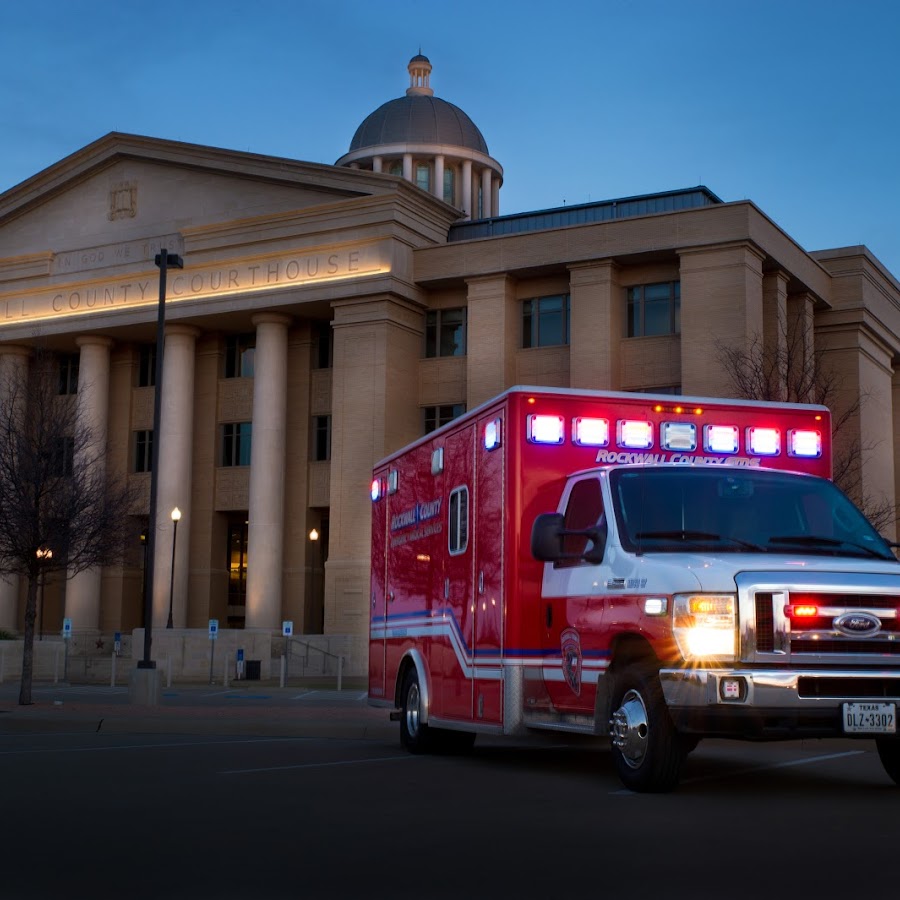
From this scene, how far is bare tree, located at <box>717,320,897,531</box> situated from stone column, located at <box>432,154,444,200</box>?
99.4 ft

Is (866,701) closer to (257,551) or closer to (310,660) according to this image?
(310,660)

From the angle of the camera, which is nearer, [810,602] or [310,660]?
[810,602]

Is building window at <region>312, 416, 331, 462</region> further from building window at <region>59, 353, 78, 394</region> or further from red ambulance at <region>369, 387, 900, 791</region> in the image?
red ambulance at <region>369, 387, 900, 791</region>

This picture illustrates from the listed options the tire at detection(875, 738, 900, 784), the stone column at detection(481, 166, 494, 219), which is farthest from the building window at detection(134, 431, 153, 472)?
the tire at detection(875, 738, 900, 784)

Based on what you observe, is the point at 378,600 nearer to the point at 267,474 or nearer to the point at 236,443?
the point at 267,474

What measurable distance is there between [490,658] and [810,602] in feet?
11.6

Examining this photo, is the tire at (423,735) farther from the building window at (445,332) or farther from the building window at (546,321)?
the building window at (445,332)

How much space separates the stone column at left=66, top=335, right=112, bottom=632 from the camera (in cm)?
5103

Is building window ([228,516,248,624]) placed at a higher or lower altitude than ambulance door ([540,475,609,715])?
higher

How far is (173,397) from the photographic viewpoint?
5025cm

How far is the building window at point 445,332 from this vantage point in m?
47.6

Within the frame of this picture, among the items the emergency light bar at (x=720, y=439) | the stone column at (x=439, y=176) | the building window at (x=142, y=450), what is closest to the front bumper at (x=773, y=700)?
the emergency light bar at (x=720, y=439)

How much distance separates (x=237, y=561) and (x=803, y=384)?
985 inches

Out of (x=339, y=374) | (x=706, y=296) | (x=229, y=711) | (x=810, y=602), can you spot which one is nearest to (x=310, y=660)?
(x=339, y=374)
